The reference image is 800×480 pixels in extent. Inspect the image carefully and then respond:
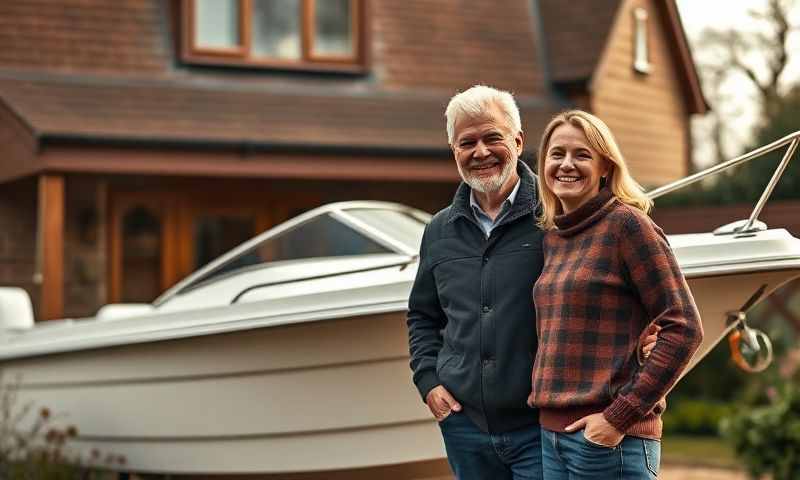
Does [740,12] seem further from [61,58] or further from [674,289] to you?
[674,289]

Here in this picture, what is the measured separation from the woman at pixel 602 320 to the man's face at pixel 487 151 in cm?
30

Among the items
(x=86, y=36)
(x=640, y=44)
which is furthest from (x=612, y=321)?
(x=640, y=44)

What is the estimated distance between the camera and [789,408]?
7.17 meters

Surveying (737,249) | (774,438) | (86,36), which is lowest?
(774,438)

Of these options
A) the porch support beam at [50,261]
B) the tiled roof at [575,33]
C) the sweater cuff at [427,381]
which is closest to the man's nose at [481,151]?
the sweater cuff at [427,381]

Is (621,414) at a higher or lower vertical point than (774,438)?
higher

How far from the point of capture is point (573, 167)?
3.11 meters

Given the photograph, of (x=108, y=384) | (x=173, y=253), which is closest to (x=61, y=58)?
(x=173, y=253)

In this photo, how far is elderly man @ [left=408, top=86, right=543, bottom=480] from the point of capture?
324 cm

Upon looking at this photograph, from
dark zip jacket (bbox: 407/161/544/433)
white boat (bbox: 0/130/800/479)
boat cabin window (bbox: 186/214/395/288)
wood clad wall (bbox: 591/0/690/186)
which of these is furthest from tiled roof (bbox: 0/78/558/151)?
dark zip jacket (bbox: 407/161/544/433)

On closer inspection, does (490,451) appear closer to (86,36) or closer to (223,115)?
(223,115)

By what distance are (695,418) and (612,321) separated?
8.81 metres

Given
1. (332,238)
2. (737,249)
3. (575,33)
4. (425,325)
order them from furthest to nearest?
(575,33) → (332,238) → (737,249) → (425,325)

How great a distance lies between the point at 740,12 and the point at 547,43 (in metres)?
14.9
